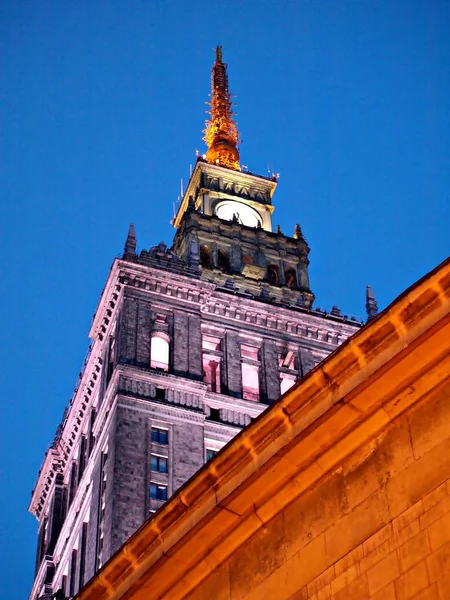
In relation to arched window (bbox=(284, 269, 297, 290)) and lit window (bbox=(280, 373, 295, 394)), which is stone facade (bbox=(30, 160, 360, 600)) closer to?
lit window (bbox=(280, 373, 295, 394))

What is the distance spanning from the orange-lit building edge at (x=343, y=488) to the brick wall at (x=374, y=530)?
21mm

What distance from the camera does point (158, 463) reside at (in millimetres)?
68312

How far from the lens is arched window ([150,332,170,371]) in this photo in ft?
245

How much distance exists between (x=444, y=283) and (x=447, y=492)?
3.20m

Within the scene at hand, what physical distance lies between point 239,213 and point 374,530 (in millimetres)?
85140

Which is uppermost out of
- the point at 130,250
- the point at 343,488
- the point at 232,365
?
the point at 130,250

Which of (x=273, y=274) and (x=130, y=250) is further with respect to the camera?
(x=273, y=274)

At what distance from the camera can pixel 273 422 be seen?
19.4 m

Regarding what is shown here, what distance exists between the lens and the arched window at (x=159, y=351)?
74.6 meters

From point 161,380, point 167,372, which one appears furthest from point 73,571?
point 167,372

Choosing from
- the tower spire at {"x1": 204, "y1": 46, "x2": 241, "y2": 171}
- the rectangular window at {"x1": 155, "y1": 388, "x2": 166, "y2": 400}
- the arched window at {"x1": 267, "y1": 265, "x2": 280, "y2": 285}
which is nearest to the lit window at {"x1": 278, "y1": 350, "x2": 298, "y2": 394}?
the rectangular window at {"x1": 155, "y1": 388, "x2": 166, "y2": 400}

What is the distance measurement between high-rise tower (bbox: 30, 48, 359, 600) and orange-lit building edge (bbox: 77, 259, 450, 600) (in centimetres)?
4438

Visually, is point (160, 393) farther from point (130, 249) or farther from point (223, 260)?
point (223, 260)

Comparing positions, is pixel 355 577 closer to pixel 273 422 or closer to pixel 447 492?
pixel 447 492
